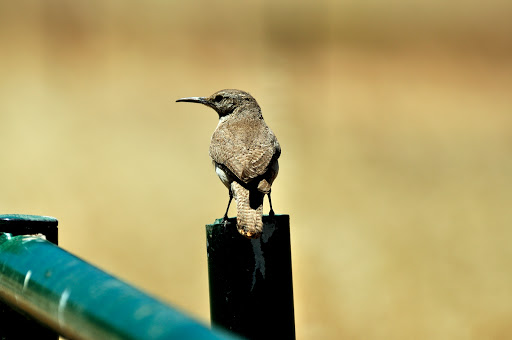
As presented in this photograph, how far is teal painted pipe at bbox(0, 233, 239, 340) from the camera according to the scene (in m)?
1.03

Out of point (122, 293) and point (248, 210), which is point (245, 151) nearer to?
point (248, 210)

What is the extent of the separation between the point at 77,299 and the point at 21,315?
701 mm

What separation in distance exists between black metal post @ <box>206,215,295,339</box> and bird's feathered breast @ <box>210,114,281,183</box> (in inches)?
66.3

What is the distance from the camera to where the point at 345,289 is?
392 inches

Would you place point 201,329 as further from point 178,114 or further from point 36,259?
point 178,114

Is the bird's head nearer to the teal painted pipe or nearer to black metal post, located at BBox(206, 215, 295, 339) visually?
black metal post, located at BBox(206, 215, 295, 339)

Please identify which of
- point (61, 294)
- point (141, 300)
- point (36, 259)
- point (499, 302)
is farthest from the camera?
point (499, 302)

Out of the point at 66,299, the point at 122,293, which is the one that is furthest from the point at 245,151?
the point at 122,293

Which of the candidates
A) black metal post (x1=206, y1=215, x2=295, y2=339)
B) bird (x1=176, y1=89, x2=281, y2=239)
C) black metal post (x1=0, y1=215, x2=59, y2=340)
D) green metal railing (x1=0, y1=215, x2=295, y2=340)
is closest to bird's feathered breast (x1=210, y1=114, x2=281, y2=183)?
bird (x1=176, y1=89, x2=281, y2=239)

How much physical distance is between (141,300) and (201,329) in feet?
0.55

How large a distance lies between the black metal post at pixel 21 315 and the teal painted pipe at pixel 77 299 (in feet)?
0.26

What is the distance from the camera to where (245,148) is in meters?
4.37

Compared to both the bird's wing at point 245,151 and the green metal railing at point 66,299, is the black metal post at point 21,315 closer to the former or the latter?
the green metal railing at point 66,299

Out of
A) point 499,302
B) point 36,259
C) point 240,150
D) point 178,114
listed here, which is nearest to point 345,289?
point 499,302
